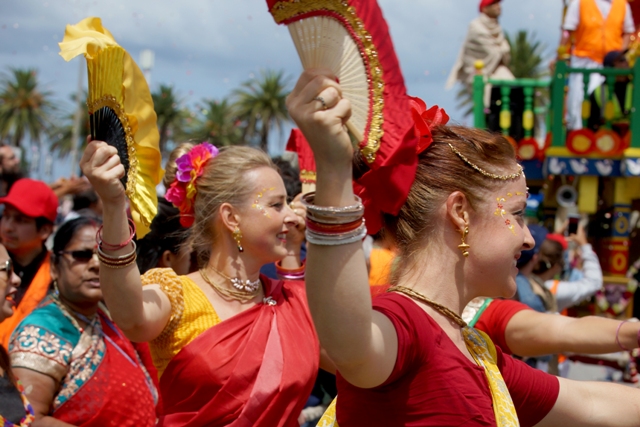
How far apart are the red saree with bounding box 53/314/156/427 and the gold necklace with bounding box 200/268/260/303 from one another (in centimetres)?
49

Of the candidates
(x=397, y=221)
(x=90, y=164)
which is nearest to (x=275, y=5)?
(x=397, y=221)

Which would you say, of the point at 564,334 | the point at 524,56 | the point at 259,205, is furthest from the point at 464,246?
the point at 524,56

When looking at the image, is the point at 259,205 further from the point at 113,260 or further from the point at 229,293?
the point at 113,260

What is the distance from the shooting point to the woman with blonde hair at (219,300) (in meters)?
2.03

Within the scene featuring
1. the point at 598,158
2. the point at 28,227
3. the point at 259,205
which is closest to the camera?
the point at 259,205

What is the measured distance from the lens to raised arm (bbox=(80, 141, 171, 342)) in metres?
1.92

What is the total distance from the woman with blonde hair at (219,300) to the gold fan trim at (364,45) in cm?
90

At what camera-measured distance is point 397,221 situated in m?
1.62

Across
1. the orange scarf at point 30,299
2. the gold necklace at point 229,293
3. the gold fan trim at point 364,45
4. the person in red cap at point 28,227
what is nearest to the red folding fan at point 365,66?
the gold fan trim at point 364,45

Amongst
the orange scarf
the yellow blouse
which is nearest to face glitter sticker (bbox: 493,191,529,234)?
the yellow blouse

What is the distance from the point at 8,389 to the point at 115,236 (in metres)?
0.68

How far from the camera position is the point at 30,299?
354cm

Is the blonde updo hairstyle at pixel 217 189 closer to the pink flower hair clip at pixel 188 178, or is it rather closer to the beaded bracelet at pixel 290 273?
the pink flower hair clip at pixel 188 178

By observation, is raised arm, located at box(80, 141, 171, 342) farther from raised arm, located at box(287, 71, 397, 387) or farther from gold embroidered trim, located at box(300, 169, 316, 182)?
gold embroidered trim, located at box(300, 169, 316, 182)
